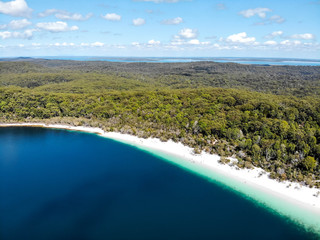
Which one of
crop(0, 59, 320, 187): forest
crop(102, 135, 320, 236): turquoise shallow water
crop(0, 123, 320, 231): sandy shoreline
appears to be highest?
crop(0, 59, 320, 187): forest

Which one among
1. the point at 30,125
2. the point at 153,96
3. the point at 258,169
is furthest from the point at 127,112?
the point at 258,169

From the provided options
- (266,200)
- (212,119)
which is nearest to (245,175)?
(266,200)

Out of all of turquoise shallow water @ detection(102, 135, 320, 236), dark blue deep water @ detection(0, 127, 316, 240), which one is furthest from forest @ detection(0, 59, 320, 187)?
dark blue deep water @ detection(0, 127, 316, 240)

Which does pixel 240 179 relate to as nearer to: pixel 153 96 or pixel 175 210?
pixel 175 210

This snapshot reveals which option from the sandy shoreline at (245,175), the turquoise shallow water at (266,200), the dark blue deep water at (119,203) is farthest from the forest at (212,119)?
the dark blue deep water at (119,203)

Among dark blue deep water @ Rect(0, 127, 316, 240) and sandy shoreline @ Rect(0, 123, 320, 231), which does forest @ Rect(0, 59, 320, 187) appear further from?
dark blue deep water @ Rect(0, 127, 316, 240)

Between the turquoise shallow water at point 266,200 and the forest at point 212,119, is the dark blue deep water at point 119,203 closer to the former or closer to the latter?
the turquoise shallow water at point 266,200
